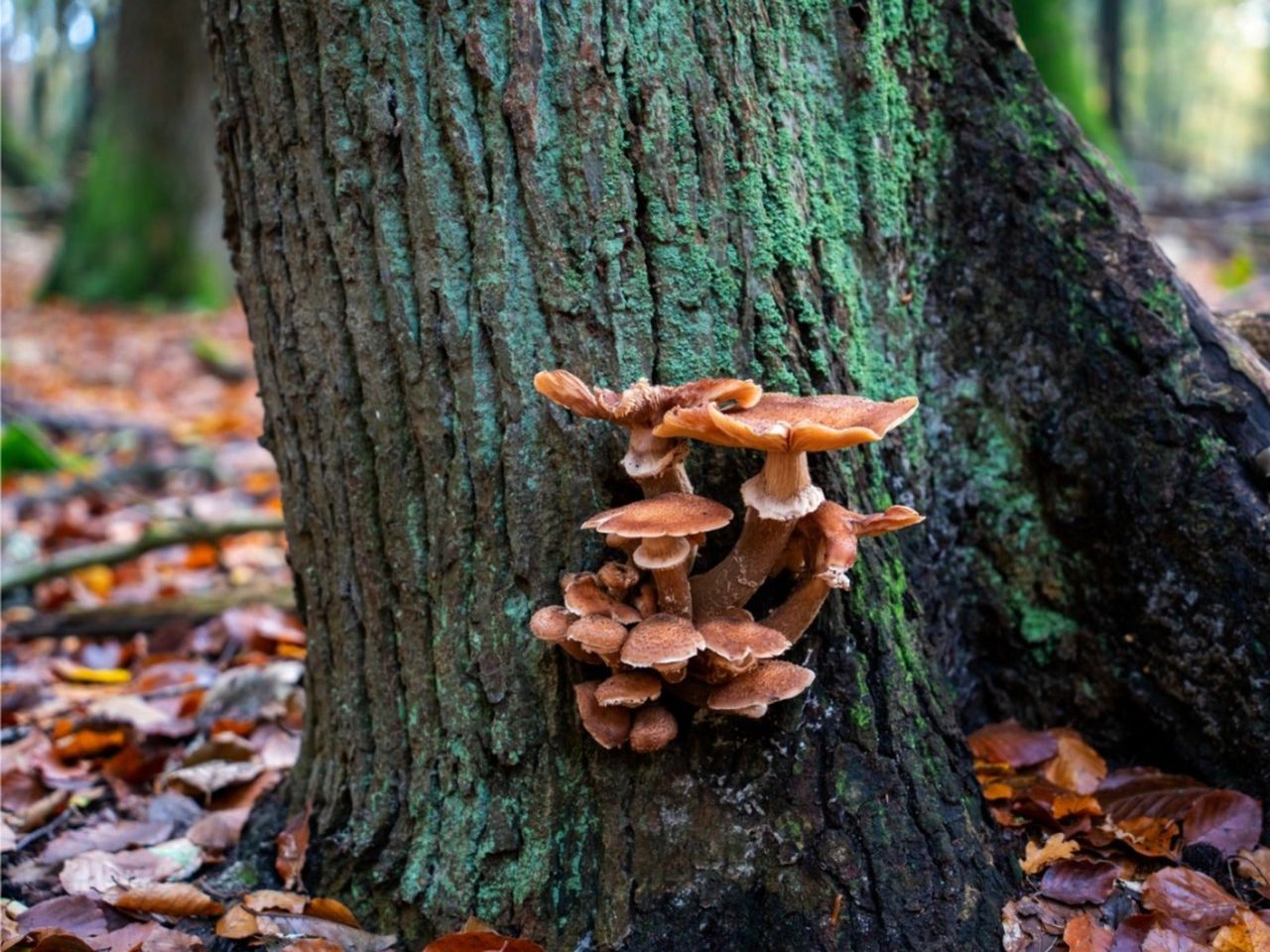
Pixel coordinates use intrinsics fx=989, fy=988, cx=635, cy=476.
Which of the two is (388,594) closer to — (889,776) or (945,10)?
(889,776)

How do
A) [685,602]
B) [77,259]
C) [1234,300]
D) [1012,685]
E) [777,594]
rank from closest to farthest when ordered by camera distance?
[685,602], [777,594], [1012,685], [1234,300], [77,259]

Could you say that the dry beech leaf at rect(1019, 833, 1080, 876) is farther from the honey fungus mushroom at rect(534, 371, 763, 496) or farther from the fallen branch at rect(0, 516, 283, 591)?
the fallen branch at rect(0, 516, 283, 591)

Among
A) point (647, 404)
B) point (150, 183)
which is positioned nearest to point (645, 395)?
point (647, 404)

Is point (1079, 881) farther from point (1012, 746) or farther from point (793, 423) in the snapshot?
point (793, 423)

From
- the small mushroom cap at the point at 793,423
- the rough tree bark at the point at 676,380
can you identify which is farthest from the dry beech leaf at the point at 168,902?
the small mushroom cap at the point at 793,423

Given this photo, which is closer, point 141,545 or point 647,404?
point 647,404

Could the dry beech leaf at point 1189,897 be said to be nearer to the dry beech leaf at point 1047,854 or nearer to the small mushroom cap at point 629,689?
the dry beech leaf at point 1047,854

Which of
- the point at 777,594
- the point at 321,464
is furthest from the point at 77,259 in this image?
the point at 777,594
